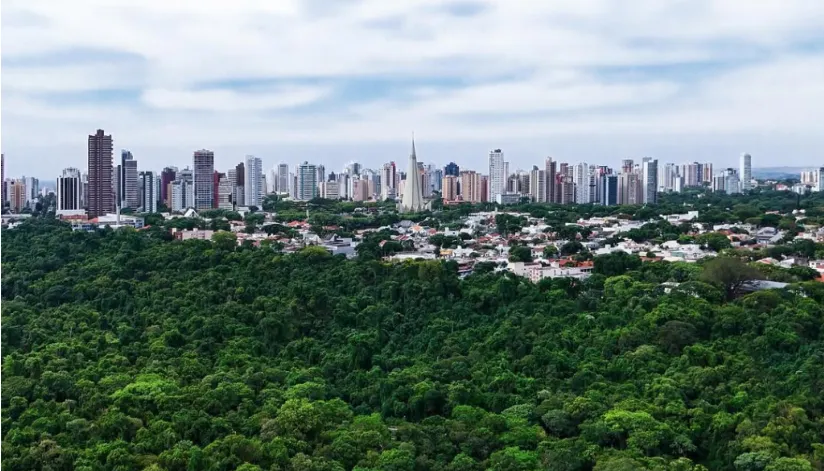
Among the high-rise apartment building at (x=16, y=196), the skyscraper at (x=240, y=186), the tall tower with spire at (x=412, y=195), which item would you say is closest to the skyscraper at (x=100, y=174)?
the high-rise apartment building at (x=16, y=196)

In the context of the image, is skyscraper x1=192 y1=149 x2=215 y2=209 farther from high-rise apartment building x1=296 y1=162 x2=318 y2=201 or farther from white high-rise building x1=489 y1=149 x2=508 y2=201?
white high-rise building x1=489 y1=149 x2=508 y2=201

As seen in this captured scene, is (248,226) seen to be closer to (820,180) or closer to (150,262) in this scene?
(150,262)

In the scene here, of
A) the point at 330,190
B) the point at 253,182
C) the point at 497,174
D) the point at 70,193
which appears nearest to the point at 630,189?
the point at 497,174

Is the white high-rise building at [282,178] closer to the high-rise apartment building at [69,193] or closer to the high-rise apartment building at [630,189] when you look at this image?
the high-rise apartment building at [630,189]

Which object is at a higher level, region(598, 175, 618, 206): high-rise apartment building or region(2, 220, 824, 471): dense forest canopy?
region(598, 175, 618, 206): high-rise apartment building

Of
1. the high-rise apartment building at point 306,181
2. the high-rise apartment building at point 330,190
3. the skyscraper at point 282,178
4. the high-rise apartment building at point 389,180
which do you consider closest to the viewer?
the high-rise apartment building at point 306,181

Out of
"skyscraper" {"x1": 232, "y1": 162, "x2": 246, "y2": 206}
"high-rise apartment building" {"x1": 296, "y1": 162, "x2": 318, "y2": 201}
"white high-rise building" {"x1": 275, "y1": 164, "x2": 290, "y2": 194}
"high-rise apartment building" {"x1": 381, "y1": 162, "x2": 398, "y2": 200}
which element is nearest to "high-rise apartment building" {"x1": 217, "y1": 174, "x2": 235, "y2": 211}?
"skyscraper" {"x1": 232, "y1": 162, "x2": 246, "y2": 206}
